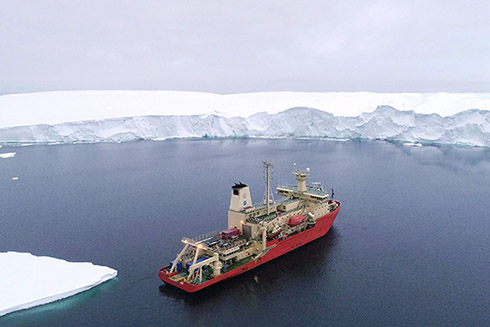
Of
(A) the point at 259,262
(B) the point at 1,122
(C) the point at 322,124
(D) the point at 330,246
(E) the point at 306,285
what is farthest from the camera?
(C) the point at 322,124

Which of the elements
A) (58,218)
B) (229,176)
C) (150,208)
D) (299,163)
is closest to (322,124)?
(299,163)

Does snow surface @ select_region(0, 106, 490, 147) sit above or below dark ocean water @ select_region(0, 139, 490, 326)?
above

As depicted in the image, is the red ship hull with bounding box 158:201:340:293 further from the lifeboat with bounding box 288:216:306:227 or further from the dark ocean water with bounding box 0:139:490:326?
the lifeboat with bounding box 288:216:306:227

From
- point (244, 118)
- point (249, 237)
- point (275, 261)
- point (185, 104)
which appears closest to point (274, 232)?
point (249, 237)

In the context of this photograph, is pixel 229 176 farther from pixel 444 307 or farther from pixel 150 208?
pixel 444 307

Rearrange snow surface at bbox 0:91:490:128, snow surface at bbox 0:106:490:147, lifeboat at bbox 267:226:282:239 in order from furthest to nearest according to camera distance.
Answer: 1. snow surface at bbox 0:91:490:128
2. snow surface at bbox 0:106:490:147
3. lifeboat at bbox 267:226:282:239

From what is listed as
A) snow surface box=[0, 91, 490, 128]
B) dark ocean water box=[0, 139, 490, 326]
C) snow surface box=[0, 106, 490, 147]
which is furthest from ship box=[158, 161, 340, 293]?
snow surface box=[0, 91, 490, 128]

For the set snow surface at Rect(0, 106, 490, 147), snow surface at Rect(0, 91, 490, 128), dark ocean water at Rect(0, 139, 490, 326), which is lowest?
dark ocean water at Rect(0, 139, 490, 326)

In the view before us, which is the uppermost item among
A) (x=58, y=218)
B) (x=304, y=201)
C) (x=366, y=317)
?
(x=304, y=201)

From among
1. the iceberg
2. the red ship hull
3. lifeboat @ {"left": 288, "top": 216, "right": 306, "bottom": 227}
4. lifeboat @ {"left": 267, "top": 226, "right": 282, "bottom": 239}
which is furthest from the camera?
the iceberg
